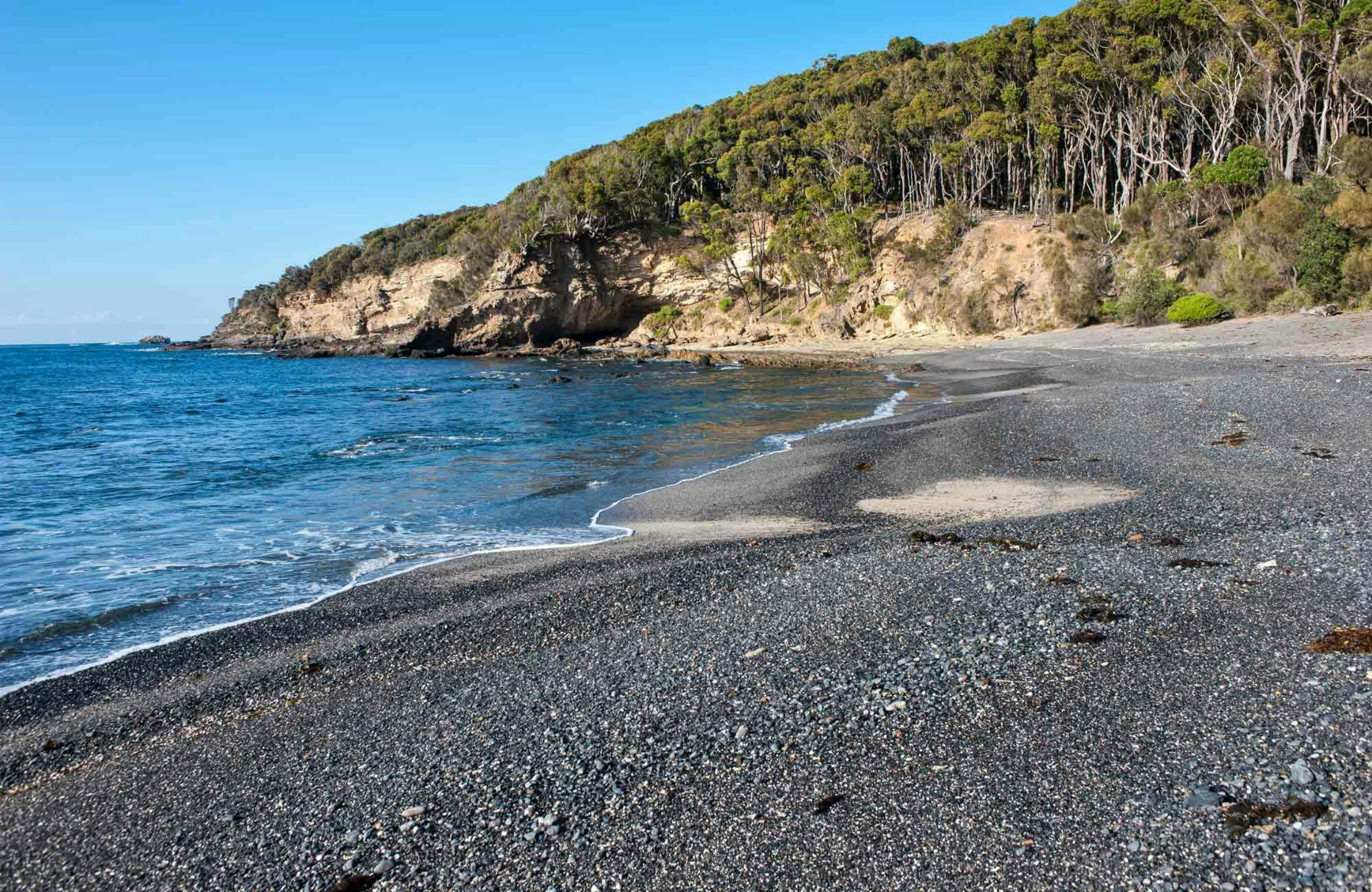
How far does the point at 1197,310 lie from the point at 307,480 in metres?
38.7

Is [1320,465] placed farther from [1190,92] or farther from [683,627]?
[1190,92]

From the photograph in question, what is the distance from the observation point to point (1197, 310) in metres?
36.4

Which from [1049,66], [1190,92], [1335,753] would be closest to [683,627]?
[1335,753]

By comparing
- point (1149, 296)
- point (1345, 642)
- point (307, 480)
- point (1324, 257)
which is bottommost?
point (1345, 642)

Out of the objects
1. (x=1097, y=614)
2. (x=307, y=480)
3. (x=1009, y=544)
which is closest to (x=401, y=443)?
(x=307, y=480)

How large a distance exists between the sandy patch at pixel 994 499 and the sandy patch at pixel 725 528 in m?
1.46

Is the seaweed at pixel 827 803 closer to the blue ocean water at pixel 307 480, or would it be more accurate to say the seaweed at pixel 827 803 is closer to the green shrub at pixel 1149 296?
the blue ocean water at pixel 307 480

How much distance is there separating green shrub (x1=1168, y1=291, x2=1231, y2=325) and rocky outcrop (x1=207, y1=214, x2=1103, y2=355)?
28.1 ft

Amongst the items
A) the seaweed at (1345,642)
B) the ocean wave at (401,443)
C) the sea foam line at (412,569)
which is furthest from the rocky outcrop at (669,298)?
the seaweed at (1345,642)

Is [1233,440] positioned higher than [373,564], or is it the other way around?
[1233,440]

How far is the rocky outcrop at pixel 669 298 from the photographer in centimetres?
5272

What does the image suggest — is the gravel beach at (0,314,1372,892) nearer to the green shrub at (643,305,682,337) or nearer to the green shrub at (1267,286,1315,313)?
Answer: the green shrub at (1267,286,1315,313)

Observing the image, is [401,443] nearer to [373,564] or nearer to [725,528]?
[373,564]

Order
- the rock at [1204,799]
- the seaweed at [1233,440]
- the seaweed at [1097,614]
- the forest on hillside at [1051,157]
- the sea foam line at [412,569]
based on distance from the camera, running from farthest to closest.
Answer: the forest on hillside at [1051,157]
the seaweed at [1233,440]
the sea foam line at [412,569]
the seaweed at [1097,614]
the rock at [1204,799]
